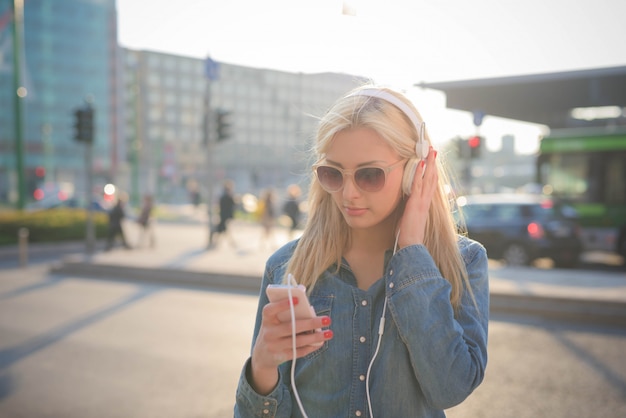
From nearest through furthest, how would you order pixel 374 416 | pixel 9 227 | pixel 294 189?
pixel 374 416
pixel 9 227
pixel 294 189

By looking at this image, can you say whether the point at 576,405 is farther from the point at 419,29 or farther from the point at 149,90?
the point at 149,90

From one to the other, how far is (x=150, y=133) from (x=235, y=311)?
309 ft

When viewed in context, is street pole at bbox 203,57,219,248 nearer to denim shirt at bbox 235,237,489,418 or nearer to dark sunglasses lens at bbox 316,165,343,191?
dark sunglasses lens at bbox 316,165,343,191

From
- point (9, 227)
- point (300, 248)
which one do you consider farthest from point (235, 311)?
point (9, 227)

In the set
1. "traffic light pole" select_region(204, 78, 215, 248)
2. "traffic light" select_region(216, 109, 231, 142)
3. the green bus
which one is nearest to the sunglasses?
the green bus

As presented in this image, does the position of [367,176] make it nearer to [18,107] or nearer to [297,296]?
[297,296]

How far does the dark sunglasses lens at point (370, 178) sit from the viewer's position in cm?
173

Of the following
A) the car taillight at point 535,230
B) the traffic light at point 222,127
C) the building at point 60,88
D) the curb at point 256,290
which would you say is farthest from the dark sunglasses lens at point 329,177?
the building at point 60,88

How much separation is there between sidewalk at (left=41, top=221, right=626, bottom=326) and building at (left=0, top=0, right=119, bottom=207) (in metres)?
65.4

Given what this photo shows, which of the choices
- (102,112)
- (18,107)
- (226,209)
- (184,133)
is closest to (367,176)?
(226,209)

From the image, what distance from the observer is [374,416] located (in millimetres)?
1641

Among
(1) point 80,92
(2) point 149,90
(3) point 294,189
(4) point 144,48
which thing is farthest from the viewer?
(2) point 149,90

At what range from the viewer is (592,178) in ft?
52.1

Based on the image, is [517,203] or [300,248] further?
[517,203]
